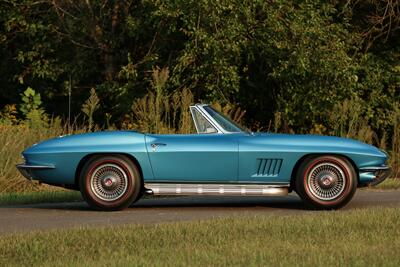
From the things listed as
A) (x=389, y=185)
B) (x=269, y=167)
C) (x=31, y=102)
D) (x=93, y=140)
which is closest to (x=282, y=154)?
(x=269, y=167)

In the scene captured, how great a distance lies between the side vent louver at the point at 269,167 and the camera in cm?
1220

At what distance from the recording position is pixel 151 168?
1219cm

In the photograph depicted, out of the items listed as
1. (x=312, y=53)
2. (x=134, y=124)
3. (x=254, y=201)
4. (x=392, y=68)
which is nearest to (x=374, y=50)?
(x=392, y=68)

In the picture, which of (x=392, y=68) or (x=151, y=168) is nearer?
(x=151, y=168)

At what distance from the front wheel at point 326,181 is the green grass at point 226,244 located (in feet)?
3.67

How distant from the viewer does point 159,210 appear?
12.6 m

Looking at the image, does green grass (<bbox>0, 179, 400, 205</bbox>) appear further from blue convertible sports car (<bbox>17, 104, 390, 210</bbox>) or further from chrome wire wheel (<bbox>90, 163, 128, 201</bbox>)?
chrome wire wheel (<bbox>90, 163, 128, 201</bbox>)

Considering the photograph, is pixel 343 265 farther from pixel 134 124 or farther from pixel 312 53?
pixel 312 53

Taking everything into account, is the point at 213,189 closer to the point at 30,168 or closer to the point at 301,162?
the point at 301,162

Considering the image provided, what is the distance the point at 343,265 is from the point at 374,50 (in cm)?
1817

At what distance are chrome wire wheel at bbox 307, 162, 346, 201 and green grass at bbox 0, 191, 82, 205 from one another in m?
3.87

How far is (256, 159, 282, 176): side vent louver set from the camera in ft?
40.0

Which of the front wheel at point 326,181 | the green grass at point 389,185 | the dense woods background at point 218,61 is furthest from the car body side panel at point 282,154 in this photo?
the dense woods background at point 218,61

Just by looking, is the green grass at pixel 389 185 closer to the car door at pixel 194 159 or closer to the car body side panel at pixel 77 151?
the car door at pixel 194 159
